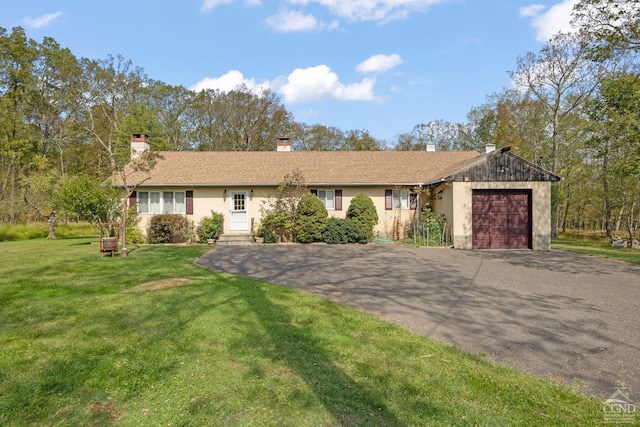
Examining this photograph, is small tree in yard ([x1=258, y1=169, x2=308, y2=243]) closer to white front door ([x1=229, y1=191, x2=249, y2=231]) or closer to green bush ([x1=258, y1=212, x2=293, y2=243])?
green bush ([x1=258, y1=212, x2=293, y2=243])

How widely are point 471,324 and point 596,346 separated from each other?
141 centimetres

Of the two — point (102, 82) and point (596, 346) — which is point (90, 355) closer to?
point (596, 346)

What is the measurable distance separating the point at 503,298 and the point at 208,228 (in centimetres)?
1309

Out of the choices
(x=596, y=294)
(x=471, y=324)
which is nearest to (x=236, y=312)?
(x=471, y=324)

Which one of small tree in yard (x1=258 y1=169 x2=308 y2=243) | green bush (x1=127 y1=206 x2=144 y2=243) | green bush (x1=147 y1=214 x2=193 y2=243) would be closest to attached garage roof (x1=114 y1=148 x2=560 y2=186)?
small tree in yard (x1=258 y1=169 x2=308 y2=243)

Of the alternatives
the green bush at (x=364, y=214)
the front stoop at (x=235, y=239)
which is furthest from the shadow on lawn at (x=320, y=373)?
the green bush at (x=364, y=214)

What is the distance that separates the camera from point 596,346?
4.41 m

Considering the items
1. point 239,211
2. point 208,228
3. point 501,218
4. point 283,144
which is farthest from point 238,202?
point 501,218

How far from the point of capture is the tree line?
810 inches

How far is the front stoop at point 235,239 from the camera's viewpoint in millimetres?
16517

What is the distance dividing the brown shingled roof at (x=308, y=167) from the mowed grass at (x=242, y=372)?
41.8 feet

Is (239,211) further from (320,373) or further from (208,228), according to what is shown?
(320,373)

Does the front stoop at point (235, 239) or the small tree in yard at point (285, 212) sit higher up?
the small tree in yard at point (285, 212)

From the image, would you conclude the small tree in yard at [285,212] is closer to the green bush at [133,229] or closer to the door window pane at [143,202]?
the green bush at [133,229]
